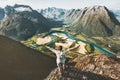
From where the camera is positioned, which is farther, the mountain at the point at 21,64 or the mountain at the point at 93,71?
the mountain at the point at 21,64

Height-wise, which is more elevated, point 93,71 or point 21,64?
point 93,71

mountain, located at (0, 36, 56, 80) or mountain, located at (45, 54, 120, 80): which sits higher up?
mountain, located at (45, 54, 120, 80)

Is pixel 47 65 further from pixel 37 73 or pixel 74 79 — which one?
pixel 74 79

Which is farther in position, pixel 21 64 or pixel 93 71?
pixel 21 64

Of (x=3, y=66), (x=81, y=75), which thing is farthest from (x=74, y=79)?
(x=3, y=66)

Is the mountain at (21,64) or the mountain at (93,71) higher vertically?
the mountain at (93,71)
